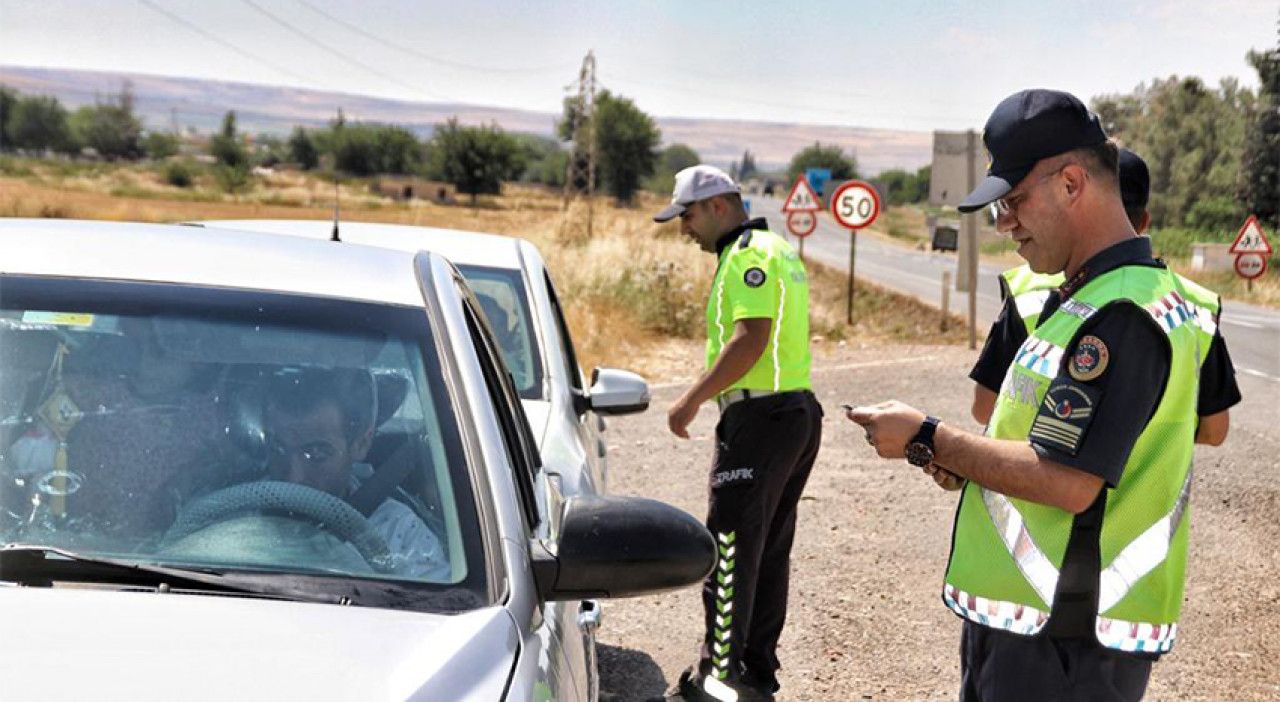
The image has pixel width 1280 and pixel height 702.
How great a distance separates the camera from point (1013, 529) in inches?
112

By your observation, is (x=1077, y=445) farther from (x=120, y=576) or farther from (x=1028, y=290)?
(x=120, y=576)

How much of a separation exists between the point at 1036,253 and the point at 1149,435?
16.1 inches

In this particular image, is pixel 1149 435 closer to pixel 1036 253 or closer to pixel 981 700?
pixel 1036 253

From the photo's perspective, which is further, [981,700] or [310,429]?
[981,700]

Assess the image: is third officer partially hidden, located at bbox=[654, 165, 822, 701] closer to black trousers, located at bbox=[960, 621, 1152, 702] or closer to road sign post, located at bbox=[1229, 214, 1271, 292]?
black trousers, located at bbox=[960, 621, 1152, 702]

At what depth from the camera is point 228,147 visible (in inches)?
4542

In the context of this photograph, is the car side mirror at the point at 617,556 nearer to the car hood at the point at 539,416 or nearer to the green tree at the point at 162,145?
the car hood at the point at 539,416

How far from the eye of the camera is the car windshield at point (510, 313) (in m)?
6.02

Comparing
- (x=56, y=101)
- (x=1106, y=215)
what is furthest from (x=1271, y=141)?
(x=56, y=101)

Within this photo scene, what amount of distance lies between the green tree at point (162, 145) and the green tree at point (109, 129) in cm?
214

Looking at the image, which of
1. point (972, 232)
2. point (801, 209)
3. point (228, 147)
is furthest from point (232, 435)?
point (228, 147)

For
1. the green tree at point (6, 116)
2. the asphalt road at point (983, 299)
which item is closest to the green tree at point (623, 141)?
the green tree at point (6, 116)

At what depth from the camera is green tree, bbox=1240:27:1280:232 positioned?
2717 inches

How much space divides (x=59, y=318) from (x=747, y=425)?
2904mm
